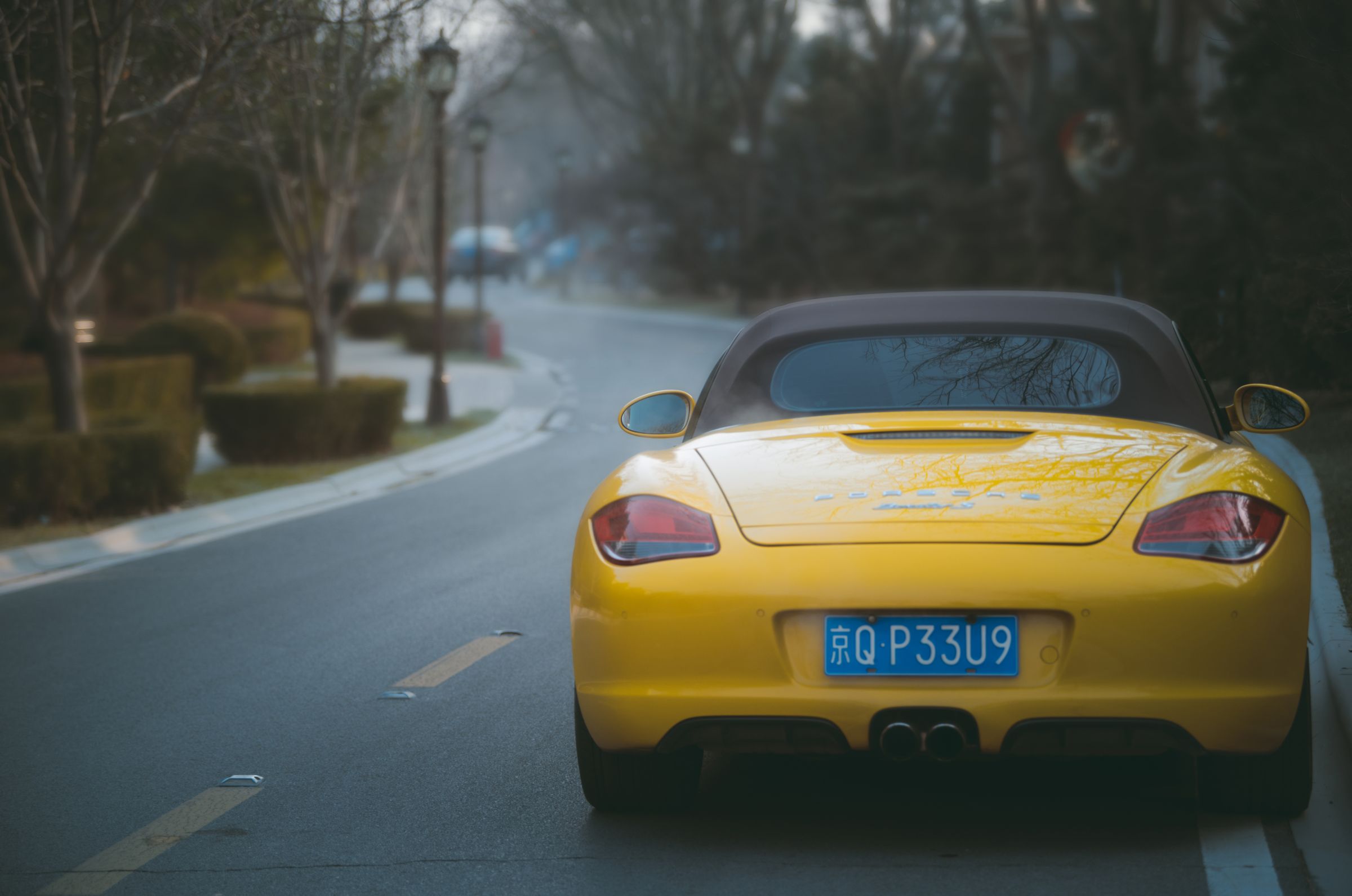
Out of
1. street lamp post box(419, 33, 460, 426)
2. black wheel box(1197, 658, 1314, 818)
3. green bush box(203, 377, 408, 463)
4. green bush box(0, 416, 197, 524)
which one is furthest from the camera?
street lamp post box(419, 33, 460, 426)

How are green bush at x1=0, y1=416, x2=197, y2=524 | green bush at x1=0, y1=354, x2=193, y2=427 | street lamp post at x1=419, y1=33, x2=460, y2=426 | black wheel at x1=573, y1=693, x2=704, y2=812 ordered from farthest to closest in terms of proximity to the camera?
street lamp post at x1=419, y1=33, x2=460, y2=426, green bush at x1=0, y1=354, x2=193, y2=427, green bush at x1=0, y1=416, x2=197, y2=524, black wheel at x1=573, y1=693, x2=704, y2=812

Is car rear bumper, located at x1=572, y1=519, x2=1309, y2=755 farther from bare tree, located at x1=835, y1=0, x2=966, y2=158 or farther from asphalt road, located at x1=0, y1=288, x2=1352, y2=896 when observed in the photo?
bare tree, located at x1=835, y1=0, x2=966, y2=158

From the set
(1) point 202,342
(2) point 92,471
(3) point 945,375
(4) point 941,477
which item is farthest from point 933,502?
(1) point 202,342

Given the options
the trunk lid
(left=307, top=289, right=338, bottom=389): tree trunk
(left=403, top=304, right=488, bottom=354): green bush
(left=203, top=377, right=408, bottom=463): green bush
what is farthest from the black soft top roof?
(left=403, top=304, right=488, bottom=354): green bush

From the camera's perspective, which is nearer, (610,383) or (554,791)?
(554,791)

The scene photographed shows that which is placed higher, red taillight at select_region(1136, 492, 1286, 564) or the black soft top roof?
the black soft top roof

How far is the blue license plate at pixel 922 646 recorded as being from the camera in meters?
4.01

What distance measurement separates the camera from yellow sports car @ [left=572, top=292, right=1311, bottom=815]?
13.1 ft

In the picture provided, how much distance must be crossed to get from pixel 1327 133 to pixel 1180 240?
10.8 m

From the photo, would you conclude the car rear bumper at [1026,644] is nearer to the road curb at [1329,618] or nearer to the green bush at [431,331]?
the road curb at [1329,618]

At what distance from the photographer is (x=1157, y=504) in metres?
4.11

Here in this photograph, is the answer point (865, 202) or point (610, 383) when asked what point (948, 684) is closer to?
point (610, 383)

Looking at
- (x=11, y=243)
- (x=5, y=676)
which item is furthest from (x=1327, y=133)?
(x=5, y=676)

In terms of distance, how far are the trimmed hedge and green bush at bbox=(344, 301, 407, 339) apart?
11.9 ft
